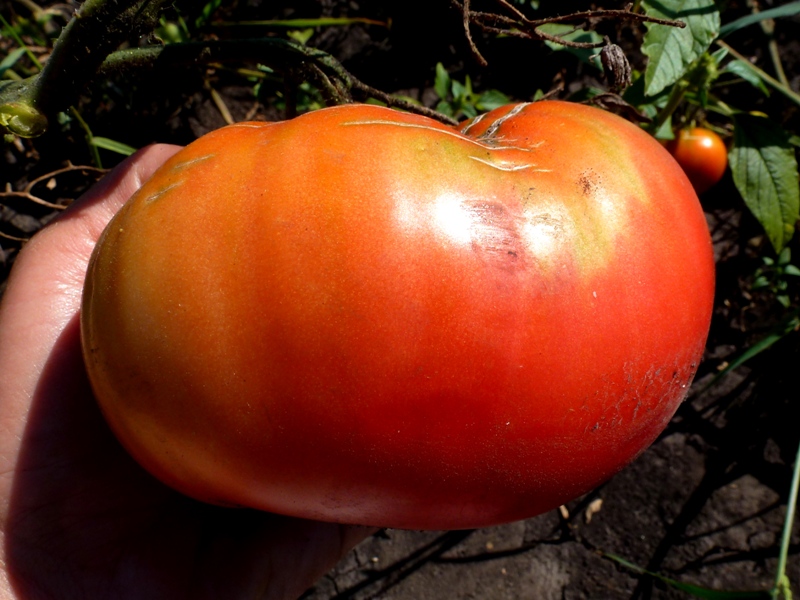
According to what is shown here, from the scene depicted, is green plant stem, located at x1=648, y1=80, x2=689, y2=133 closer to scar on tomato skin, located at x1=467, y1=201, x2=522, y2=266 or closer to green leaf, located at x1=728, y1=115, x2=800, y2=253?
green leaf, located at x1=728, y1=115, x2=800, y2=253

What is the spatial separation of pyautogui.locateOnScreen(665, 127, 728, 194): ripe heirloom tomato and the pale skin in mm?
1088

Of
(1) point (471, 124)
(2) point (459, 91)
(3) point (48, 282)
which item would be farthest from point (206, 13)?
(1) point (471, 124)

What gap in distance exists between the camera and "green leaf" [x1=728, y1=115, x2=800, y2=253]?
47.9 inches

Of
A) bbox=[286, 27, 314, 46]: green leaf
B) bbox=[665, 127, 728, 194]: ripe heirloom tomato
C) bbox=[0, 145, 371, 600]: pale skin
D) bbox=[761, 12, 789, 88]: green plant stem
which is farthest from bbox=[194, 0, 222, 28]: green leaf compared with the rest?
bbox=[761, 12, 789, 88]: green plant stem

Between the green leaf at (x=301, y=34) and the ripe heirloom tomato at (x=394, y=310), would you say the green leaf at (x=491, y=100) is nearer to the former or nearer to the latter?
the green leaf at (x=301, y=34)

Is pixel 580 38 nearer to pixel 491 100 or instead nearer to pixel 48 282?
pixel 491 100

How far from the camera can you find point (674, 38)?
958 mm

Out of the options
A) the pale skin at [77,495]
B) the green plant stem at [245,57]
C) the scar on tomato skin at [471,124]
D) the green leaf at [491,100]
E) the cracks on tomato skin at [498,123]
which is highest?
the green plant stem at [245,57]

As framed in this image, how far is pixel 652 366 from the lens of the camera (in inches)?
25.0

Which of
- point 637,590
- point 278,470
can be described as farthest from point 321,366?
point 637,590

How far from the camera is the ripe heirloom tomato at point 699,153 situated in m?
1.42

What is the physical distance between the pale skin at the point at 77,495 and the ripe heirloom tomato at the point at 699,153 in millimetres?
1088

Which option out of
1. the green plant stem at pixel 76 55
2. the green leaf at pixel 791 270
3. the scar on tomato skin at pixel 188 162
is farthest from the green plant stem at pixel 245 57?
the green leaf at pixel 791 270

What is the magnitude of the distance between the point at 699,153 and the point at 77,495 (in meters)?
1.36
